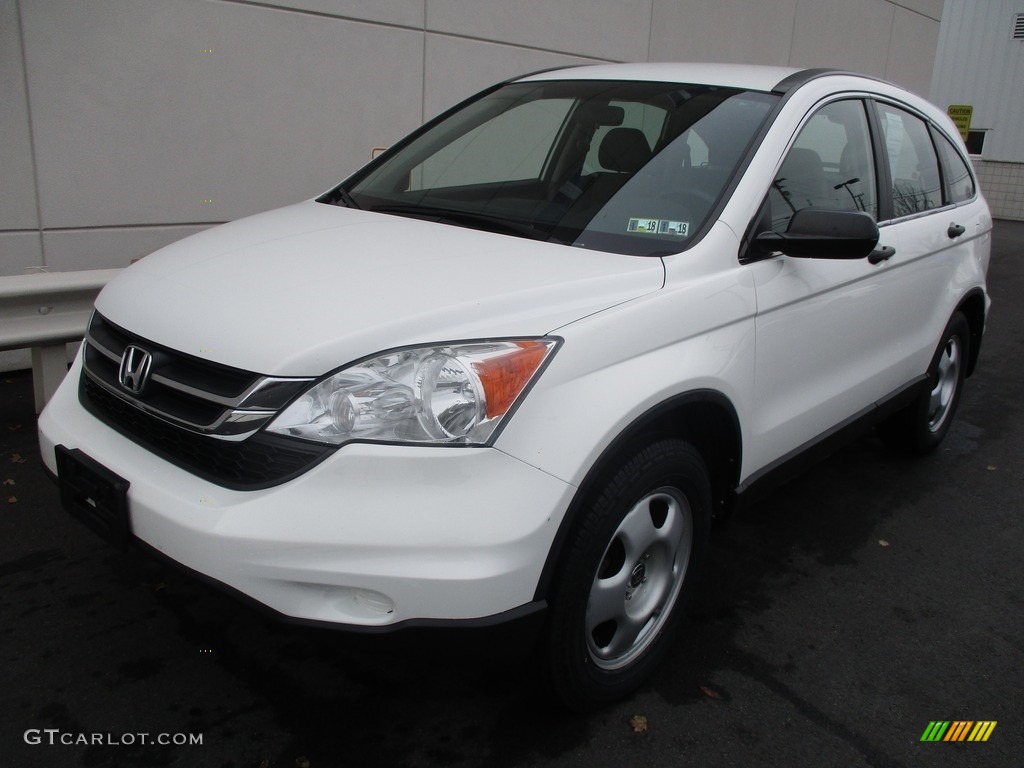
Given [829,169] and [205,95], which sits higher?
[205,95]

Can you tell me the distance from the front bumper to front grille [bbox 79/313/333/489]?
2.2 inches

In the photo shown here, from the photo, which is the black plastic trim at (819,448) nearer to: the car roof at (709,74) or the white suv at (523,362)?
the white suv at (523,362)

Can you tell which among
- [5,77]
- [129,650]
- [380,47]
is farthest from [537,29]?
[129,650]

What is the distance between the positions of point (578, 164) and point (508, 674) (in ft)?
5.89

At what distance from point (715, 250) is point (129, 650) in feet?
7.32

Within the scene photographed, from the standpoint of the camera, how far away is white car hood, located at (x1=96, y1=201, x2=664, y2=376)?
6.93ft

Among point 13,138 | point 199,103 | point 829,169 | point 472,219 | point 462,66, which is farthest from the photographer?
point 462,66

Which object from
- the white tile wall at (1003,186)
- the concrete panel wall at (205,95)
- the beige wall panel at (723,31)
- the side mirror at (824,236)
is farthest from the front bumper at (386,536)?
the white tile wall at (1003,186)

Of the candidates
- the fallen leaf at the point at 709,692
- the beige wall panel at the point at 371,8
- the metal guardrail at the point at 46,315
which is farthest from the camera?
the beige wall panel at the point at 371,8

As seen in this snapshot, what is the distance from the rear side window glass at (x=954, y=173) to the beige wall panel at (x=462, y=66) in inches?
144

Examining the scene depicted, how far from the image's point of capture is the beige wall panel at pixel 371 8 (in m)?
6.26

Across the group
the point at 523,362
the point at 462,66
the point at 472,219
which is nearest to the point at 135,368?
the point at 523,362

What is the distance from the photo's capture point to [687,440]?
272 cm

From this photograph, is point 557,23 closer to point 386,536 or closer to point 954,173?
point 954,173
